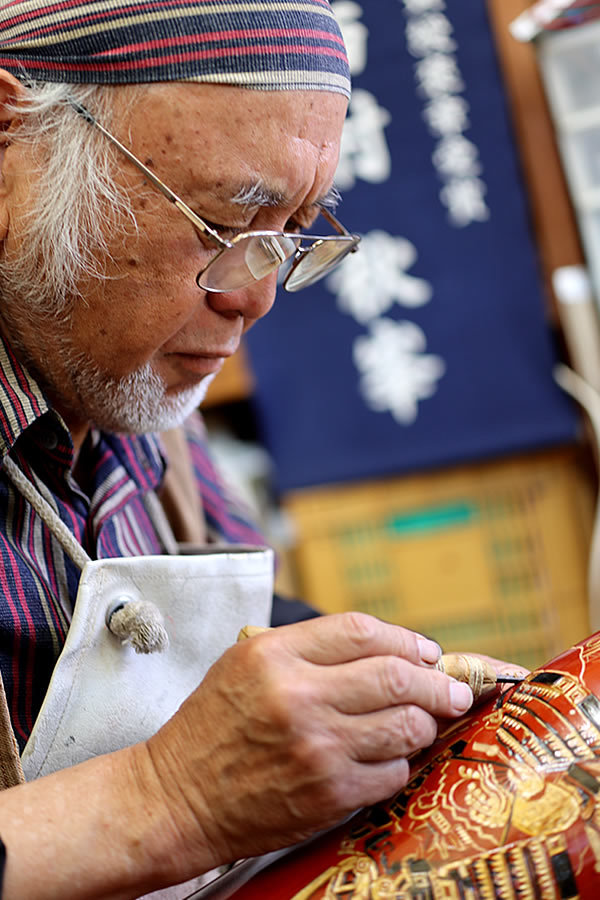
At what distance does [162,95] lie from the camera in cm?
90

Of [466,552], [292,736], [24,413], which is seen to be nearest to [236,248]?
[24,413]

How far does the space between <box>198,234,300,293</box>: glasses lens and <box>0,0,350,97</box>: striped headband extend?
0.15m

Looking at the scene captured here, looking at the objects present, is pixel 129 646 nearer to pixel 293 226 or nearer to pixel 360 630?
pixel 360 630

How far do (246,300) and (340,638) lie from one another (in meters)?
0.43

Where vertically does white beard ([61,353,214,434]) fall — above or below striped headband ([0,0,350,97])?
below

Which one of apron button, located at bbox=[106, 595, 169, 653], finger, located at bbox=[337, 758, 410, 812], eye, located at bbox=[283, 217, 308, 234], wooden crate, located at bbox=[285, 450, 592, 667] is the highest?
eye, located at bbox=[283, 217, 308, 234]

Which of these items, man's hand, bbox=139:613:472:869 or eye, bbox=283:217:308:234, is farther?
eye, bbox=283:217:308:234

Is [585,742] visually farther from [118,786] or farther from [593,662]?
[118,786]

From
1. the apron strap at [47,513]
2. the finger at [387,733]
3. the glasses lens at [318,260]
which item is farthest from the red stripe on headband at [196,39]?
the finger at [387,733]

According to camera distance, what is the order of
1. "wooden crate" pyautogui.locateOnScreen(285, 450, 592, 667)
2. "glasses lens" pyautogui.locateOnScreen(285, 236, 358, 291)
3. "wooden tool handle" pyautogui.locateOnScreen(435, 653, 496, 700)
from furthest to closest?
1. "wooden crate" pyautogui.locateOnScreen(285, 450, 592, 667)
2. "glasses lens" pyautogui.locateOnScreen(285, 236, 358, 291)
3. "wooden tool handle" pyautogui.locateOnScreen(435, 653, 496, 700)

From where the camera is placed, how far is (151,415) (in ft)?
3.49

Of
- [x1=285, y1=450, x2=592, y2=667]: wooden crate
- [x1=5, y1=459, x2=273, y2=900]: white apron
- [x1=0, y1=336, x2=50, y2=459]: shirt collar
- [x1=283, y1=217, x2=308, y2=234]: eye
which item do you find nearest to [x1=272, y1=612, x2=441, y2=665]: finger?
[x1=5, y1=459, x2=273, y2=900]: white apron

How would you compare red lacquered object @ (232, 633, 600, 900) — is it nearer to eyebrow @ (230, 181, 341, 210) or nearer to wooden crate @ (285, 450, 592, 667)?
eyebrow @ (230, 181, 341, 210)

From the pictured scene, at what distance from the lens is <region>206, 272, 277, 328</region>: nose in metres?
1.01
